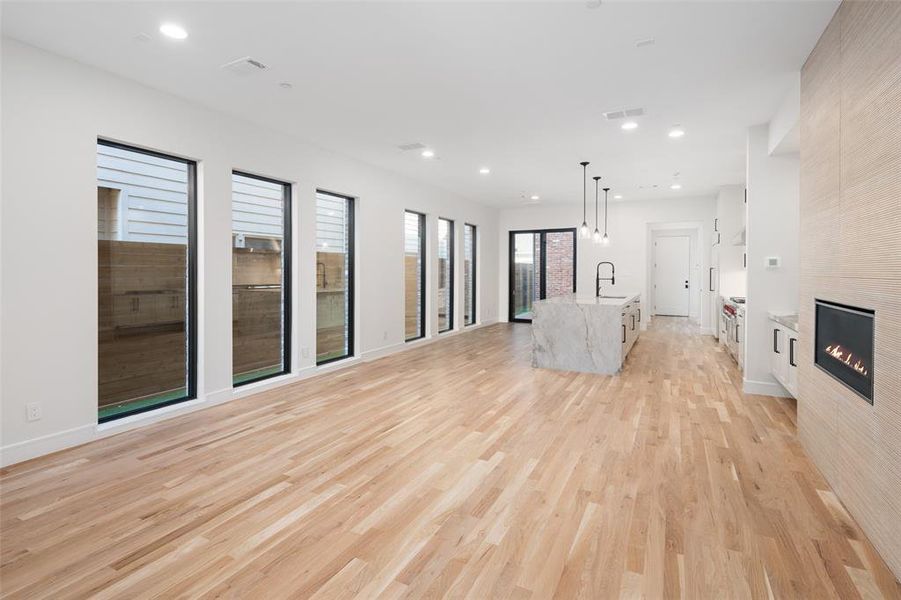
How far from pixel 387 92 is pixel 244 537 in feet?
A: 11.0

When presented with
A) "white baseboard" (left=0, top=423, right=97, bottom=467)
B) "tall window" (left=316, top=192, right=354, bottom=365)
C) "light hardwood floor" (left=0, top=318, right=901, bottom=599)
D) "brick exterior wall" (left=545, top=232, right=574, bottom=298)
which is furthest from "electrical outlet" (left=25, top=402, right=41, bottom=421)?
"brick exterior wall" (left=545, top=232, right=574, bottom=298)

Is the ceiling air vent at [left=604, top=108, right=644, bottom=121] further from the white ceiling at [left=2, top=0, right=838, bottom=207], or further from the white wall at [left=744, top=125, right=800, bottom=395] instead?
the white wall at [left=744, top=125, right=800, bottom=395]

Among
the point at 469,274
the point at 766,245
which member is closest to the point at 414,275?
the point at 469,274

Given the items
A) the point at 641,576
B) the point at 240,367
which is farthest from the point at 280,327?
the point at 641,576

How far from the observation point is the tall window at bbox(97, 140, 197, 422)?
3586mm

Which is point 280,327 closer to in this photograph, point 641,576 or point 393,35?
point 393,35

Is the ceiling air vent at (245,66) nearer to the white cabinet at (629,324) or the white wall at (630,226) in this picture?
the white cabinet at (629,324)

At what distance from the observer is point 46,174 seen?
3.08m

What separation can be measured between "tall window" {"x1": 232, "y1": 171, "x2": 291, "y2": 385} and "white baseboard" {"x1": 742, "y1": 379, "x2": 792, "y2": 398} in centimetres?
488

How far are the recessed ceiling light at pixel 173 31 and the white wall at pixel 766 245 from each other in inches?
198

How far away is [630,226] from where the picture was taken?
9609mm

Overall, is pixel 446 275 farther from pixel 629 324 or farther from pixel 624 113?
pixel 624 113

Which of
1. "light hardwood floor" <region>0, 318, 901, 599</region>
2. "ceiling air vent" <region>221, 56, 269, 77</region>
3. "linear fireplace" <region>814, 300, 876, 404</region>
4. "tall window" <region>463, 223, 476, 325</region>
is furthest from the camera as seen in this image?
"tall window" <region>463, 223, 476, 325</region>

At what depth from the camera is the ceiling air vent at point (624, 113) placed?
4.19m
